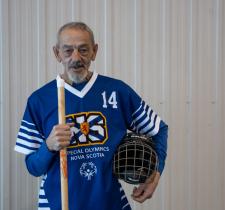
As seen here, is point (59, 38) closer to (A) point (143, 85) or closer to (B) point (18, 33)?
(B) point (18, 33)

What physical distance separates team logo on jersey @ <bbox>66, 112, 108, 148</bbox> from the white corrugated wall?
68 centimetres

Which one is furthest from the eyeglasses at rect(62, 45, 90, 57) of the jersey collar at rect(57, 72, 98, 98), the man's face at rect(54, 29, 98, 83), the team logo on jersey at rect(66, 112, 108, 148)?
the team logo on jersey at rect(66, 112, 108, 148)

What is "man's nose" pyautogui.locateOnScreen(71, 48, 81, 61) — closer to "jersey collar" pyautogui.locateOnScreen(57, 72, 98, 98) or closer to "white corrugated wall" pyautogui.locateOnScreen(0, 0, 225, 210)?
"jersey collar" pyautogui.locateOnScreen(57, 72, 98, 98)

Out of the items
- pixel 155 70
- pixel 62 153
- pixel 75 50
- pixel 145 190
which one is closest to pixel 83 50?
pixel 75 50

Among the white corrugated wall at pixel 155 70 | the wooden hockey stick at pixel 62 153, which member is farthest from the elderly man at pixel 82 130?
the white corrugated wall at pixel 155 70

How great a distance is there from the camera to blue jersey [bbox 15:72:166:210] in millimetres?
1362

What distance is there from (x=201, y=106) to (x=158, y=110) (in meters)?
0.29

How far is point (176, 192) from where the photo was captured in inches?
89.0

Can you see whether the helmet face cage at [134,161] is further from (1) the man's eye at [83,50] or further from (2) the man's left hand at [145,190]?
(1) the man's eye at [83,50]

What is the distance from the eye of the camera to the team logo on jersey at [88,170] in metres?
1.36

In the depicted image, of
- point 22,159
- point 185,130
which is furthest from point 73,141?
point 185,130

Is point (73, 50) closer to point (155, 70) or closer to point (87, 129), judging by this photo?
point (87, 129)

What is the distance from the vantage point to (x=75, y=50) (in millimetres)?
1329

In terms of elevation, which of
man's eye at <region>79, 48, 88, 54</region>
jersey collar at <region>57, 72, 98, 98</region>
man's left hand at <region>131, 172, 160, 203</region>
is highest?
man's eye at <region>79, 48, 88, 54</region>
